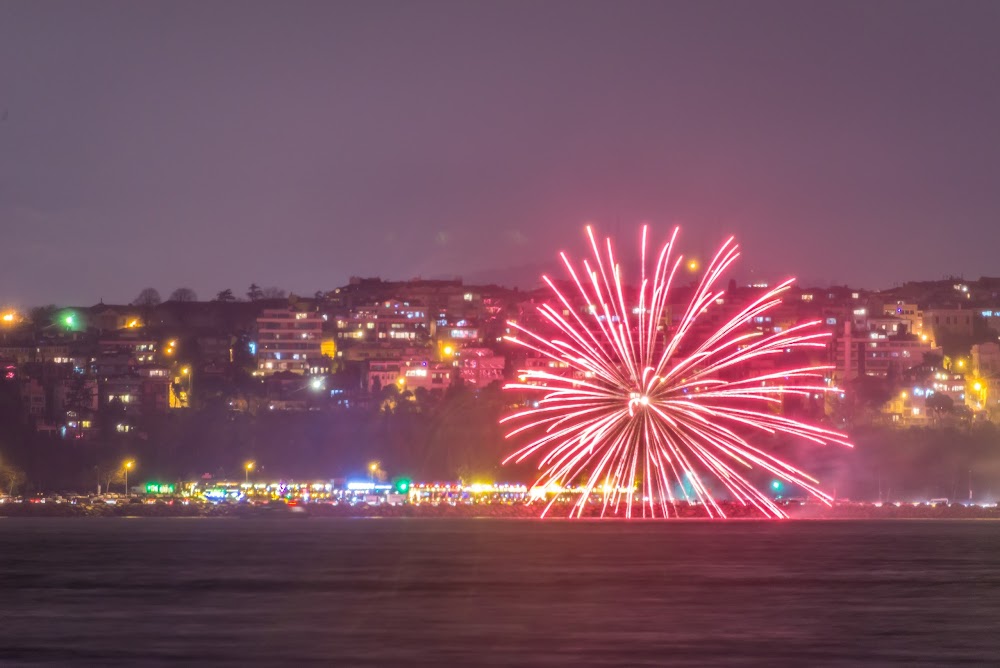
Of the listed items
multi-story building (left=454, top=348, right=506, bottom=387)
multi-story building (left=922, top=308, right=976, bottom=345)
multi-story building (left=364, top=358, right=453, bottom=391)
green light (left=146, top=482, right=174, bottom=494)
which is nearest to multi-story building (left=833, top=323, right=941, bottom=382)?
multi-story building (left=922, top=308, right=976, bottom=345)

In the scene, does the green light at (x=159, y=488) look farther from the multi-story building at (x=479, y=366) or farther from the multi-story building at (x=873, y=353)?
the multi-story building at (x=873, y=353)

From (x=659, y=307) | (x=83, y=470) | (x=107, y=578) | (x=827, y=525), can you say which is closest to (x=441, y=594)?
(x=107, y=578)

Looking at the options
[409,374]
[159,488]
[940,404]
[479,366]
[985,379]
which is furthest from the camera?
[479,366]

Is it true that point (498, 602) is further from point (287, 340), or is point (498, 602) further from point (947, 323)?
point (947, 323)

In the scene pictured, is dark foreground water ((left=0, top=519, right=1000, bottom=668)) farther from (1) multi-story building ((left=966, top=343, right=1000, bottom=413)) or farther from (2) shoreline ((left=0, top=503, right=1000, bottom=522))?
(1) multi-story building ((left=966, top=343, right=1000, bottom=413))

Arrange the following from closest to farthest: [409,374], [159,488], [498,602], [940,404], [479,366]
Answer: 1. [498,602]
2. [159,488]
3. [940,404]
4. [409,374]
5. [479,366]

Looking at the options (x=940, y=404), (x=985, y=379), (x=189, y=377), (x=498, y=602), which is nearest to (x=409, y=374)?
(x=189, y=377)
